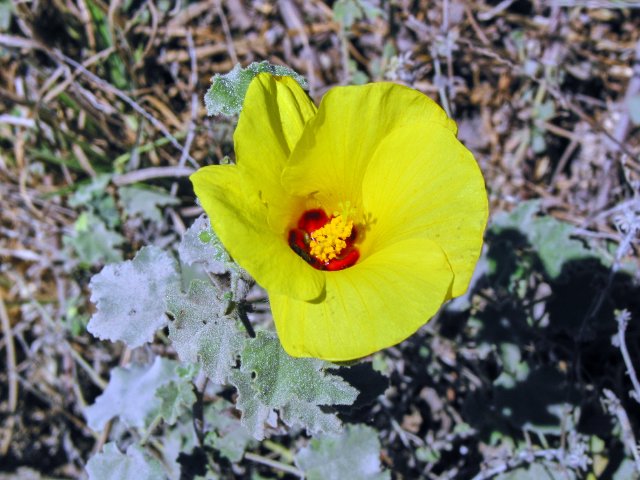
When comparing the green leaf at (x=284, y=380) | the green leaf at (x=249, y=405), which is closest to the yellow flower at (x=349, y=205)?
the green leaf at (x=284, y=380)

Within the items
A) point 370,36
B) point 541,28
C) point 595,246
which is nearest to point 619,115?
point 541,28

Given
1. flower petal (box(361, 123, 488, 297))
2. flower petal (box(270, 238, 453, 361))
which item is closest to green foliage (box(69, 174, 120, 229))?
flower petal (box(361, 123, 488, 297))

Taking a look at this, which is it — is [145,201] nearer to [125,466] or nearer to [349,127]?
[125,466]

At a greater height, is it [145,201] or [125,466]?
[145,201]

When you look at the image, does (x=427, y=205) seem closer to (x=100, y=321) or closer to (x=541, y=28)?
(x=100, y=321)

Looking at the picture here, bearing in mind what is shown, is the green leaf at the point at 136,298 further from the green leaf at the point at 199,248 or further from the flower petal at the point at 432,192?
the flower petal at the point at 432,192

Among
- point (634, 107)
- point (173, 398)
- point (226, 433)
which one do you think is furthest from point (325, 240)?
point (634, 107)

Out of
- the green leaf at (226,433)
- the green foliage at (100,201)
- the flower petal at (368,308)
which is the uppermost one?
the flower petal at (368,308)
